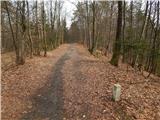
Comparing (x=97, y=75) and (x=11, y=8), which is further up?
(x=11, y=8)

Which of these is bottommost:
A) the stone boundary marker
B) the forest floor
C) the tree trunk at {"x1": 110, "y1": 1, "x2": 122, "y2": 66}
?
the forest floor

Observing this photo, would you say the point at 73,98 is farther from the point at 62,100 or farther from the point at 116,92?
the point at 116,92

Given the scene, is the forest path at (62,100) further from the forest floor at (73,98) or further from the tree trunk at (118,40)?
the tree trunk at (118,40)

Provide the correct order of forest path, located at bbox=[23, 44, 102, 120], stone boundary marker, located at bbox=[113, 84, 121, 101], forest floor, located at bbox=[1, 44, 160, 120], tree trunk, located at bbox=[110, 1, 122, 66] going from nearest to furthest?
1. forest path, located at bbox=[23, 44, 102, 120]
2. forest floor, located at bbox=[1, 44, 160, 120]
3. stone boundary marker, located at bbox=[113, 84, 121, 101]
4. tree trunk, located at bbox=[110, 1, 122, 66]

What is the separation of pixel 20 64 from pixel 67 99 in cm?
797

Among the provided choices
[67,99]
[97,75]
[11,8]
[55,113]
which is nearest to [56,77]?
[97,75]

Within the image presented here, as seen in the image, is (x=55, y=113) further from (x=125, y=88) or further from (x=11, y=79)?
(x=11, y=79)

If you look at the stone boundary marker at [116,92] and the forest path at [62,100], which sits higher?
the stone boundary marker at [116,92]

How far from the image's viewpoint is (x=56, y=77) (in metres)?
12.9

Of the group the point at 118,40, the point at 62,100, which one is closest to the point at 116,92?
the point at 62,100

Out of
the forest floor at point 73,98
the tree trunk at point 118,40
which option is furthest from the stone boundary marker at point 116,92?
the tree trunk at point 118,40

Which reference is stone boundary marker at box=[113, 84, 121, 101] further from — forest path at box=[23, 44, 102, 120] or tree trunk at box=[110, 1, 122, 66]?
tree trunk at box=[110, 1, 122, 66]

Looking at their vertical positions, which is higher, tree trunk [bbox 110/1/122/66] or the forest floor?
tree trunk [bbox 110/1/122/66]

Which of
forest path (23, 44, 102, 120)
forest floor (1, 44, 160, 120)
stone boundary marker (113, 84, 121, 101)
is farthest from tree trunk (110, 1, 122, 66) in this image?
stone boundary marker (113, 84, 121, 101)
